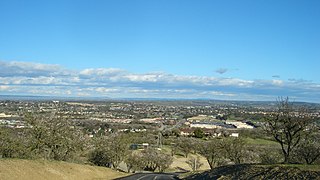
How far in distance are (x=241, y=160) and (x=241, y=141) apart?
3.28 m

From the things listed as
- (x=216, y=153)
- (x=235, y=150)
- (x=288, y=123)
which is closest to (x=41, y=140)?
(x=288, y=123)

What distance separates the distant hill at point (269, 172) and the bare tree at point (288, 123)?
8450mm

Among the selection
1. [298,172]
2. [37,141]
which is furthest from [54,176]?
[298,172]

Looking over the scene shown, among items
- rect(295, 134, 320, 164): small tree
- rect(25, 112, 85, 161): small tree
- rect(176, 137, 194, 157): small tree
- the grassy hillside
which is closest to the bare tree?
rect(295, 134, 320, 164): small tree

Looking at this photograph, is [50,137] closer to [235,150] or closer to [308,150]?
[308,150]

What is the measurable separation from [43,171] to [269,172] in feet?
64.5

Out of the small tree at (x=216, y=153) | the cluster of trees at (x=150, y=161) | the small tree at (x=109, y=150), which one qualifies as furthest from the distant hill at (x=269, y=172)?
the cluster of trees at (x=150, y=161)

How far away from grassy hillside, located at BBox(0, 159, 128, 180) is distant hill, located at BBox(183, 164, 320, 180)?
44.1 ft

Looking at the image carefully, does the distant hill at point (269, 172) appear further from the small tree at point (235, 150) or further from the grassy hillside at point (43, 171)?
the small tree at point (235, 150)

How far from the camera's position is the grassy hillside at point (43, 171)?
31.9m

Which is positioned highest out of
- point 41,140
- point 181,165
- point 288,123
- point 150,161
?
point 288,123

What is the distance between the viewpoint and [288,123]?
1619 inches

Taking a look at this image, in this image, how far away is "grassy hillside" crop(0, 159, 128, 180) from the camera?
1255 inches

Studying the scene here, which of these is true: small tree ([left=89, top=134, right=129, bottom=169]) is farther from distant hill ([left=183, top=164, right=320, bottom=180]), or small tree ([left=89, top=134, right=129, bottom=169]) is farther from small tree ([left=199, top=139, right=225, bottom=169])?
distant hill ([left=183, top=164, right=320, bottom=180])
